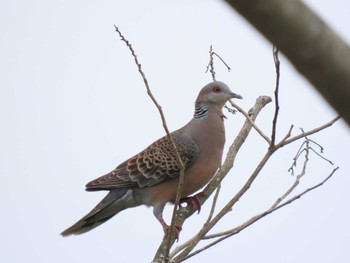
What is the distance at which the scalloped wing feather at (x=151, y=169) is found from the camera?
582 cm

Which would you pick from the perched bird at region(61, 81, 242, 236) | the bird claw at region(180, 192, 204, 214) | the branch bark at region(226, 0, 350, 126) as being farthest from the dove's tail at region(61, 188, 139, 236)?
the branch bark at region(226, 0, 350, 126)

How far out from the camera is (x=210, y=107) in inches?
241

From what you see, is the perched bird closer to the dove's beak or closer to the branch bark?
the dove's beak

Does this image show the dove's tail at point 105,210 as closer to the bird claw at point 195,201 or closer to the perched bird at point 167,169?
the perched bird at point 167,169

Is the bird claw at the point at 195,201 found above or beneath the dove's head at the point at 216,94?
beneath

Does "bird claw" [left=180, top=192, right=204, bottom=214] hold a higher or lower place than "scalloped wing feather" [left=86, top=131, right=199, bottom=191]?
lower

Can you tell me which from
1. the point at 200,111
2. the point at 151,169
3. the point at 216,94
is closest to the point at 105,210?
the point at 151,169

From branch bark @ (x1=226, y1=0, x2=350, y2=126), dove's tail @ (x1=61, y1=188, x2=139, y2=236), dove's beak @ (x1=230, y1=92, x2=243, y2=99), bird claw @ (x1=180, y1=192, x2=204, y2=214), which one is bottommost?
branch bark @ (x1=226, y1=0, x2=350, y2=126)

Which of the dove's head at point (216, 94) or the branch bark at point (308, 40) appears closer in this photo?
the branch bark at point (308, 40)

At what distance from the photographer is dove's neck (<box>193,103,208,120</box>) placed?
6.10 meters

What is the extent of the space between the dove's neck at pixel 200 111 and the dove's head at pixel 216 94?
46mm

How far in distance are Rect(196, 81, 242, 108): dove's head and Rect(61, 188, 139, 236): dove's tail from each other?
4.21ft

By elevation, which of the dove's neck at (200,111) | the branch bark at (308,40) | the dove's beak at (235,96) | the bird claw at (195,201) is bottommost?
the branch bark at (308,40)

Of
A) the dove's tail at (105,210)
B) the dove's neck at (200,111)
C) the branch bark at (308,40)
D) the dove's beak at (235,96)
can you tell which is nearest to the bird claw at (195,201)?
the dove's tail at (105,210)
